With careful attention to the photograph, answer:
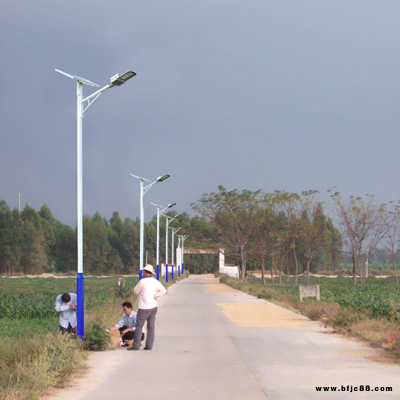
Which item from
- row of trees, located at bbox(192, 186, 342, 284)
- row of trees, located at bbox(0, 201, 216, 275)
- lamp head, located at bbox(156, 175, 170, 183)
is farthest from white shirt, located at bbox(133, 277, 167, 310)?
row of trees, located at bbox(0, 201, 216, 275)

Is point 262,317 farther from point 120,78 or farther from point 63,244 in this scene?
point 63,244

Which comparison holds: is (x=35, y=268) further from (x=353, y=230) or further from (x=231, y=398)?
(x=231, y=398)

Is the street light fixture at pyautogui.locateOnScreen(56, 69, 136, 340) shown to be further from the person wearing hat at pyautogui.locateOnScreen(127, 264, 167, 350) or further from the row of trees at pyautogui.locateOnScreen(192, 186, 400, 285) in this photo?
the row of trees at pyautogui.locateOnScreen(192, 186, 400, 285)

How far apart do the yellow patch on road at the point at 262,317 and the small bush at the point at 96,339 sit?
6.18 metres

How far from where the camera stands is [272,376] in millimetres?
10695

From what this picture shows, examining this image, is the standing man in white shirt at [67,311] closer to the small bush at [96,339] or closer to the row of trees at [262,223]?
the small bush at [96,339]

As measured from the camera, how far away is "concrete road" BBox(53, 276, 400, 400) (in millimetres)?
9312

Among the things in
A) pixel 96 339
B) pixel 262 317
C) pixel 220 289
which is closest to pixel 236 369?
pixel 96 339

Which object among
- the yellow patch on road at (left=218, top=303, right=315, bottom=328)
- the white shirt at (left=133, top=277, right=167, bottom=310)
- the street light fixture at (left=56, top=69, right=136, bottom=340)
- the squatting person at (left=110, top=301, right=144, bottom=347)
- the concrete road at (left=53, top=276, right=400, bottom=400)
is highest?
the street light fixture at (left=56, top=69, right=136, bottom=340)

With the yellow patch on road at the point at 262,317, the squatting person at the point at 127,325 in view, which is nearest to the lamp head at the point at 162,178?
the yellow patch on road at the point at 262,317

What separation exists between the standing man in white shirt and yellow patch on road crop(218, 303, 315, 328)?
6203 millimetres

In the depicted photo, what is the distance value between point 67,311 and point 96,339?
1225 mm

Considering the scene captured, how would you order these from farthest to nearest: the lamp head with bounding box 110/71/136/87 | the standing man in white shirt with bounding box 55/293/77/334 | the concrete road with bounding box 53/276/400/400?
the lamp head with bounding box 110/71/136/87 → the standing man in white shirt with bounding box 55/293/77/334 → the concrete road with bounding box 53/276/400/400

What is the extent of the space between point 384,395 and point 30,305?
1959 centimetres
